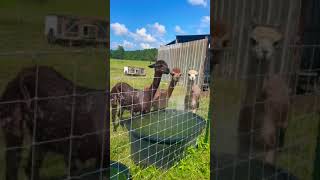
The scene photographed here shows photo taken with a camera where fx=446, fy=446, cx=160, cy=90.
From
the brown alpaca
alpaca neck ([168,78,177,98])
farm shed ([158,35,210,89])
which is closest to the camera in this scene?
the brown alpaca

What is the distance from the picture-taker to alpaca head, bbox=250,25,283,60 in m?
1.63

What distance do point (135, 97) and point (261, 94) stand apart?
331 cm

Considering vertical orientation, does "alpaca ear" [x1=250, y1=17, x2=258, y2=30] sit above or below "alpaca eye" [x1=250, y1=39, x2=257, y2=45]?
above

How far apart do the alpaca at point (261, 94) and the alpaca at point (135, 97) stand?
1.98 m

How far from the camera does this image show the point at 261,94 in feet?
5.70

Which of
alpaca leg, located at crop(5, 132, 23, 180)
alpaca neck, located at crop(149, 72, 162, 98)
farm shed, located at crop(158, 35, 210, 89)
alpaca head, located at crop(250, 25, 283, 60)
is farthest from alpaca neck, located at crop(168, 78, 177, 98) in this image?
alpaca leg, located at crop(5, 132, 23, 180)

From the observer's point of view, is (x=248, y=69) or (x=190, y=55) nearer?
(x=248, y=69)

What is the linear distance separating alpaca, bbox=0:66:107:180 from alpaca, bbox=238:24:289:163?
718 millimetres

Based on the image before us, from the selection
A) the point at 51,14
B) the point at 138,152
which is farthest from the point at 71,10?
the point at 138,152

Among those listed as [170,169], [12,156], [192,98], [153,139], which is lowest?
[170,169]

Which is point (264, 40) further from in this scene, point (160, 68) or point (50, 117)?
point (160, 68)

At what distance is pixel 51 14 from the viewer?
37.6 inches

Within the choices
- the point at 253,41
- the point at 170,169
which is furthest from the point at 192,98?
the point at 253,41

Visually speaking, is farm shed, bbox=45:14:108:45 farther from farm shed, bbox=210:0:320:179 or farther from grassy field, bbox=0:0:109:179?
farm shed, bbox=210:0:320:179
